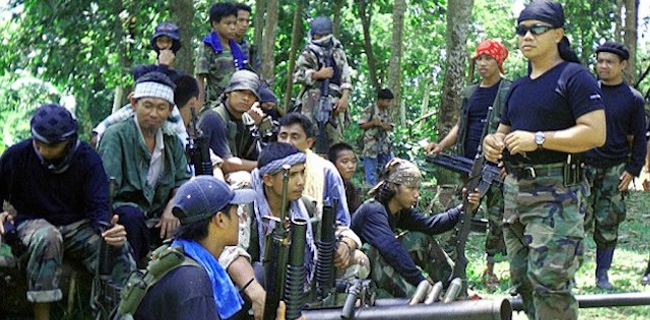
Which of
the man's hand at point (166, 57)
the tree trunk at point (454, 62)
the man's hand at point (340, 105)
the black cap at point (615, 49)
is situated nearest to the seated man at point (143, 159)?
the man's hand at point (166, 57)

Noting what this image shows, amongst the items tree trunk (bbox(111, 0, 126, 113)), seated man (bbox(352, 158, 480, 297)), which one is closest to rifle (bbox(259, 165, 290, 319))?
seated man (bbox(352, 158, 480, 297))

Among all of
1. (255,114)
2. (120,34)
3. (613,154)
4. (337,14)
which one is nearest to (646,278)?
(613,154)

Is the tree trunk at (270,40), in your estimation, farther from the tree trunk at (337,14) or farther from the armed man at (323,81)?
the armed man at (323,81)

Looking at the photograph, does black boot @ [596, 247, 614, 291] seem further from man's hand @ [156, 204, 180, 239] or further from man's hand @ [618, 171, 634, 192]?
man's hand @ [156, 204, 180, 239]

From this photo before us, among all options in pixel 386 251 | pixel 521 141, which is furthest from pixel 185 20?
pixel 521 141

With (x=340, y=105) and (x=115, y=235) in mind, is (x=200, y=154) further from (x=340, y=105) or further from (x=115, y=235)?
(x=340, y=105)

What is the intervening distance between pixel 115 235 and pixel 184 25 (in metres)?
5.24

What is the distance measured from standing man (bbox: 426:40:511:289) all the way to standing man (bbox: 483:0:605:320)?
2.05 meters

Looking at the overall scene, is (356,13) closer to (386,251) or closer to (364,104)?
(364,104)

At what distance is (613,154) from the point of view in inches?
315

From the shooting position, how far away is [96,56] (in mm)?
12758

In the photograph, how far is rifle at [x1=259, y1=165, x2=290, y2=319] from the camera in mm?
4066

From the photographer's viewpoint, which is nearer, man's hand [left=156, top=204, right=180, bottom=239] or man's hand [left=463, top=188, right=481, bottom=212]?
man's hand [left=156, top=204, right=180, bottom=239]

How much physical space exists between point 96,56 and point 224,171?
6.27 meters
